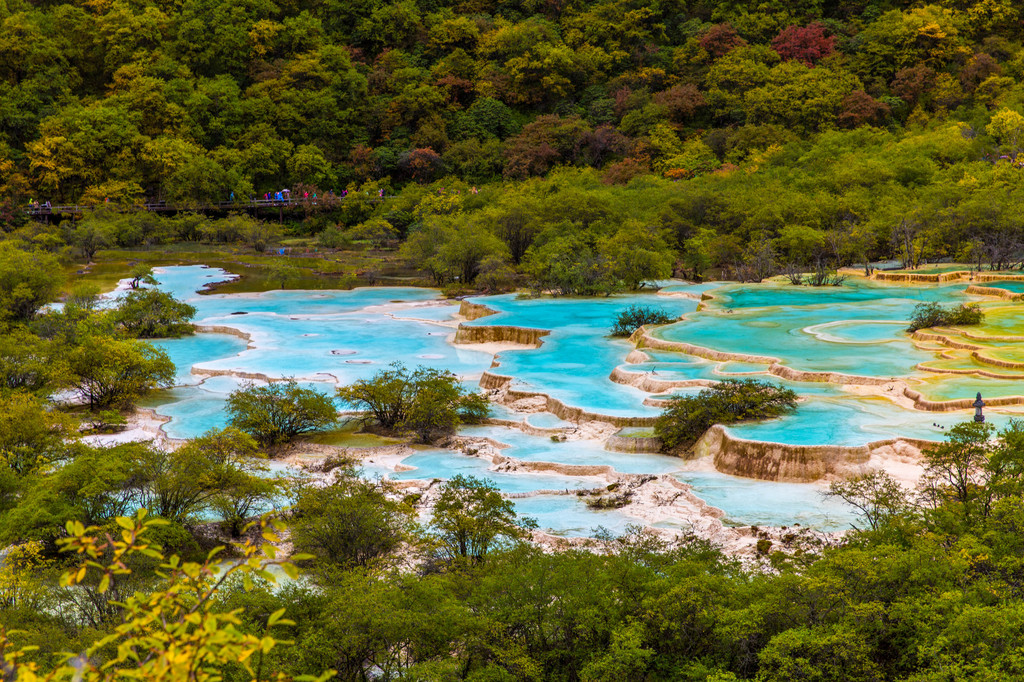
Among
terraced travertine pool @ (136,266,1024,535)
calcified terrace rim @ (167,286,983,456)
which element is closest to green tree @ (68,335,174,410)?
terraced travertine pool @ (136,266,1024,535)

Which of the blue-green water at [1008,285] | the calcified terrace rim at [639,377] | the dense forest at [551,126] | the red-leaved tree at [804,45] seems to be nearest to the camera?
the calcified terrace rim at [639,377]

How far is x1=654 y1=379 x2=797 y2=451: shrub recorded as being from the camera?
16.4 metres

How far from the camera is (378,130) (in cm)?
7206

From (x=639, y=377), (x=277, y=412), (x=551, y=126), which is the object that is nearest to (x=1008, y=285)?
(x=639, y=377)

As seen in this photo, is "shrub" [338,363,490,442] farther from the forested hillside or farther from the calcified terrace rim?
the forested hillside

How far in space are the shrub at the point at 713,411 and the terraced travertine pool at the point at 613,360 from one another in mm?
431

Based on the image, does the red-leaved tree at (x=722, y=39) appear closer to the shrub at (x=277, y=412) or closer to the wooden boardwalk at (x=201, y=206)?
the wooden boardwalk at (x=201, y=206)

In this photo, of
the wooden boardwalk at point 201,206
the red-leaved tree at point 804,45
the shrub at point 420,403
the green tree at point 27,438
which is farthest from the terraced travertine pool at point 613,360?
the red-leaved tree at point 804,45

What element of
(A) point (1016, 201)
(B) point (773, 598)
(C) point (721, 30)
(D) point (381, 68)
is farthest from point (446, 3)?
(B) point (773, 598)

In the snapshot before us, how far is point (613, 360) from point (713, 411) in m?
6.77

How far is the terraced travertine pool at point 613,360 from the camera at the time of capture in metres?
15.2

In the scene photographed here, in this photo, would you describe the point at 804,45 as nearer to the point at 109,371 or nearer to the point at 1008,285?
the point at 1008,285

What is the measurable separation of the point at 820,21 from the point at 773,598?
71.6m

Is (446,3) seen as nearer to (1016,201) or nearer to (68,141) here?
(68,141)
